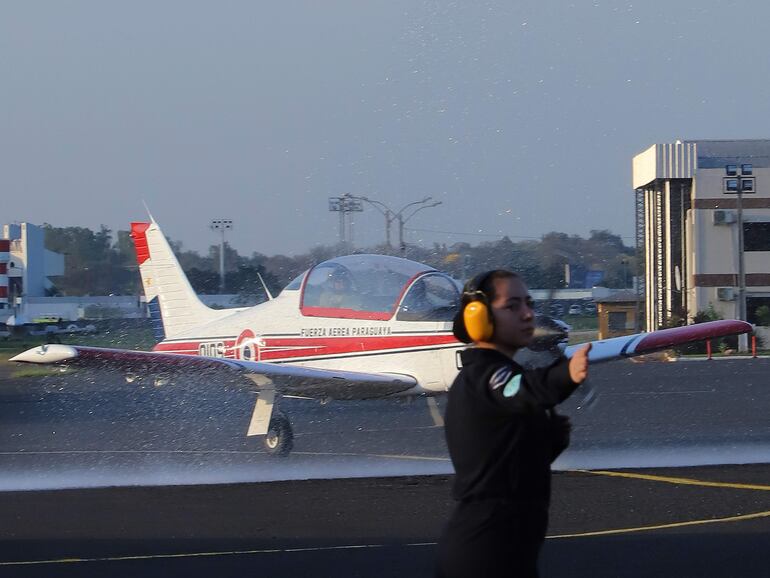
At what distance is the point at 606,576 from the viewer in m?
5.88

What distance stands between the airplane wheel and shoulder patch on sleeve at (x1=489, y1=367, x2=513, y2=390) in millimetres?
9081

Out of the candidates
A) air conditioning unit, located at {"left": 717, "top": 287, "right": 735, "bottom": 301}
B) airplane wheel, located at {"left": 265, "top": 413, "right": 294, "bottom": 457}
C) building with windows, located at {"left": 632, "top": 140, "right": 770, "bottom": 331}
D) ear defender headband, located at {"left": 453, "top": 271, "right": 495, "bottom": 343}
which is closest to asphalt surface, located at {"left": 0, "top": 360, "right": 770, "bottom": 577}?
airplane wheel, located at {"left": 265, "top": 413, "right": 294, "bottom": 457}

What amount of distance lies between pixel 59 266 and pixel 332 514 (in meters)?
50.1

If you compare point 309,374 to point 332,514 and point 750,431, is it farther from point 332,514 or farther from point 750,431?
point 750,431

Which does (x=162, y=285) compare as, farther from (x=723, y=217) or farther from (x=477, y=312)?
(x=723, y=217)

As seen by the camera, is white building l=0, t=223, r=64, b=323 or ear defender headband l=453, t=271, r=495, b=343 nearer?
ear defender headband l=453, t=271, r=495, b=343

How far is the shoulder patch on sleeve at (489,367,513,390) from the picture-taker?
9.72 feet

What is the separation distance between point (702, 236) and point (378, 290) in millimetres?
35931

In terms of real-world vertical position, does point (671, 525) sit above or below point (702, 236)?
below

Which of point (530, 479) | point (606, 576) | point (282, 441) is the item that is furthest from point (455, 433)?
point (282, 441)

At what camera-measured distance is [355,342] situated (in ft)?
38.2

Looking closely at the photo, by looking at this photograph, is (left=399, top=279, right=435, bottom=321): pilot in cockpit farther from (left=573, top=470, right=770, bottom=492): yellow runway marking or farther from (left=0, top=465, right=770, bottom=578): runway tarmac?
(left=573, top=470, right=770, bottom=492): yellow runway marking

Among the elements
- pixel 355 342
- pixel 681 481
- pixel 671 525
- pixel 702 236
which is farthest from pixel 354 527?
pixel 702 236

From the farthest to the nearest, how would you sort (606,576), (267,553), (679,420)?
(679,420) → (267,553) → (606,576)
